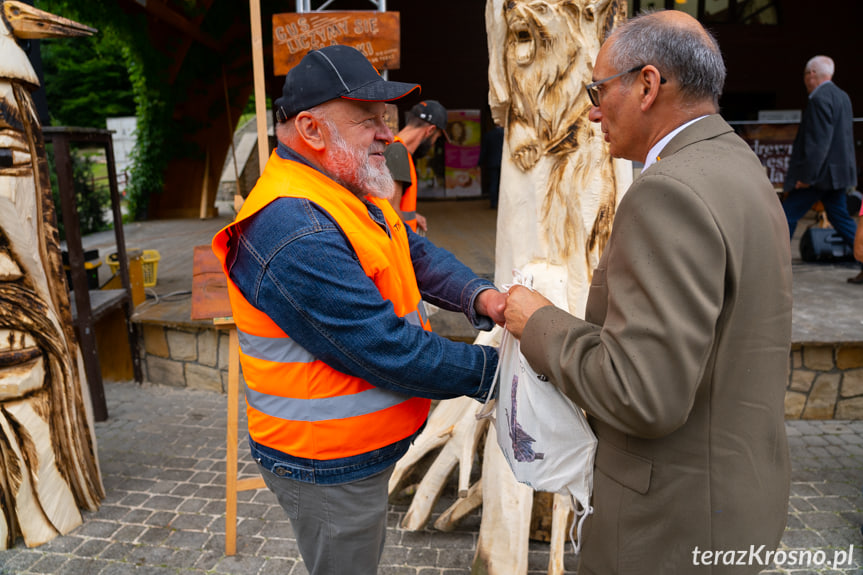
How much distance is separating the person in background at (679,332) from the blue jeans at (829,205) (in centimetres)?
521

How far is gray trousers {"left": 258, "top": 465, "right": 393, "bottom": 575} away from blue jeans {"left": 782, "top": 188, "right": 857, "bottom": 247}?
213 inches

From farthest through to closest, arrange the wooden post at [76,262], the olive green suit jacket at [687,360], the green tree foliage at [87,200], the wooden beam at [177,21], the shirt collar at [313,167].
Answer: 1. the green tree foliage at [87,200]
2. the wooden beam at [177,21]
3. the wooden post at [76,262]
4. the shirt collar at [313,167]
5. the olive green suit jacket at [687,360]

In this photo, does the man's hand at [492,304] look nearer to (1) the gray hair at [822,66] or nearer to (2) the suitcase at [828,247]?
(1) the gray hair at [822,66]

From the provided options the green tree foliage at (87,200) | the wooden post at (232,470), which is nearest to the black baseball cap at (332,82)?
the wooden post at (232,470)

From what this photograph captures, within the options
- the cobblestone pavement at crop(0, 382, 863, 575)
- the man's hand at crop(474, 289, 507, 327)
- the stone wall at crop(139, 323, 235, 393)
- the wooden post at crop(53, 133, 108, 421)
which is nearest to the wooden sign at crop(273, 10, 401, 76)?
the wooden post at crop(53, 133, 108, 421)

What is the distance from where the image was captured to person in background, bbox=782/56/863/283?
5.57 metres

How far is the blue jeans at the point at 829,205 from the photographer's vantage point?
5.73 m

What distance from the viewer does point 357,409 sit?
1606 mm

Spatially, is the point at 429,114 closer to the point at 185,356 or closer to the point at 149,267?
the point at 185,356

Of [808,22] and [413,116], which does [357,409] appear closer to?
[413,116]

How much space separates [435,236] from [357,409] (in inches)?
265

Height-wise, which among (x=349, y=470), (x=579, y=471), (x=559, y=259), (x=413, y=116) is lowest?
(x=349, y=470)

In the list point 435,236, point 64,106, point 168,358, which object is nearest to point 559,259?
point 168,358

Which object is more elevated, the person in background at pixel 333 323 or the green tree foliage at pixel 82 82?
the green tree foliage at pixel 82 82
